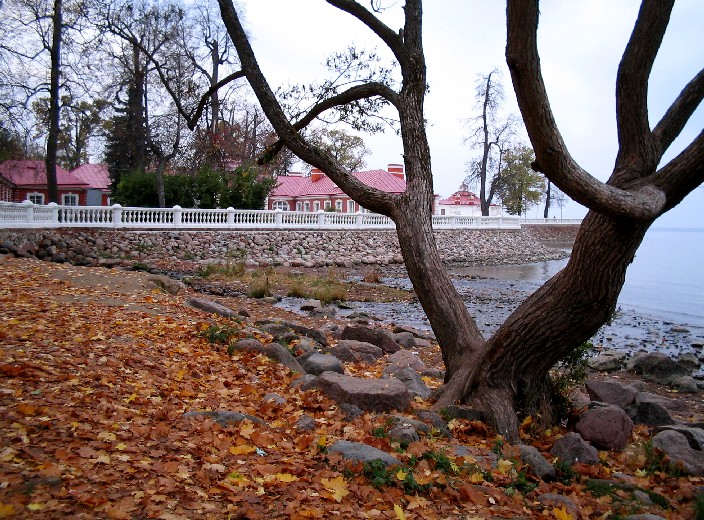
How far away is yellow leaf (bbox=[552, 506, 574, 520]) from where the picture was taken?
13.5 feet

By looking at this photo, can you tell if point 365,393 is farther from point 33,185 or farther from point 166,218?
point 33,185

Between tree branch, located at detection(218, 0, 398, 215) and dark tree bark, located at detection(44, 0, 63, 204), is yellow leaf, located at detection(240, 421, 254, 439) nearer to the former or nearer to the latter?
tree branch, located at detection(218, 0, 398, 215)

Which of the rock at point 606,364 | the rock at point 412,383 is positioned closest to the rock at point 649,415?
the rock at point 412,383

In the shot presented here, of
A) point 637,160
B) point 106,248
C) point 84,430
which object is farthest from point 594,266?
point 106,248

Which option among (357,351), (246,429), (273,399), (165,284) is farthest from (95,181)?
(246,429)

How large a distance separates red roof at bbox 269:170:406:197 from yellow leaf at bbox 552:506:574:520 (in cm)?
4117

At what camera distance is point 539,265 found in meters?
41.0

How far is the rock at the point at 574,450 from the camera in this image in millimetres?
5453

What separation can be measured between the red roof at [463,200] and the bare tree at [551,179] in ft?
228

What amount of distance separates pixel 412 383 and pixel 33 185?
1724 inches

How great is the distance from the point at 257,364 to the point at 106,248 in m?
19.5

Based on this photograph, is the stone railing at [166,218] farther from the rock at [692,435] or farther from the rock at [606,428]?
the rock at [692,435]

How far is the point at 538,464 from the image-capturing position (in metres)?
5.10

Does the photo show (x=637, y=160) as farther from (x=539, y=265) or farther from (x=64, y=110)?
(x=539, y=265)
